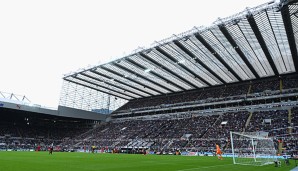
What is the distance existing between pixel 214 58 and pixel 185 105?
67.7 feet

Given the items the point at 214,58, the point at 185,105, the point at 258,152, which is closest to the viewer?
the point at 258,152

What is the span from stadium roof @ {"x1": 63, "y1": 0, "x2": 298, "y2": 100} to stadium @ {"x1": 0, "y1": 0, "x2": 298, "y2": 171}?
148 millimetres

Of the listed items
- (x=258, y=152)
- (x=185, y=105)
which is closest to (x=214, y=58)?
(x=258, y=152)

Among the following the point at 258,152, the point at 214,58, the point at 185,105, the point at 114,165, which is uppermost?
the point at 214,58

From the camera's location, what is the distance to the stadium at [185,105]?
84.1 ft

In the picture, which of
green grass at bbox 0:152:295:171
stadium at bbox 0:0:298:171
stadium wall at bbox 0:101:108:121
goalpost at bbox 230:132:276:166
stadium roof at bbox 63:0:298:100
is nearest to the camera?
green grass at bbox 0:152:295:171

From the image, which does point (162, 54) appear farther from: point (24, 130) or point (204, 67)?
point (24, 130)

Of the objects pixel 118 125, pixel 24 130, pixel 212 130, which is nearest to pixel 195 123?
pixel 212 130

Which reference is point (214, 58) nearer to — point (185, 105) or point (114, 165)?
point (185, 105)

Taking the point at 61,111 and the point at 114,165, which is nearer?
the point at 114,165

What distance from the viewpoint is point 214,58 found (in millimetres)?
36375

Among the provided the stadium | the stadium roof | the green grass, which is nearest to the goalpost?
the stadium

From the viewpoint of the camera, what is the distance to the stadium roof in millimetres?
25917

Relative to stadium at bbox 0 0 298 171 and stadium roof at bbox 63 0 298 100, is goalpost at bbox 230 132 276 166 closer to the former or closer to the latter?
stadium at bbox 0 0 298 171
